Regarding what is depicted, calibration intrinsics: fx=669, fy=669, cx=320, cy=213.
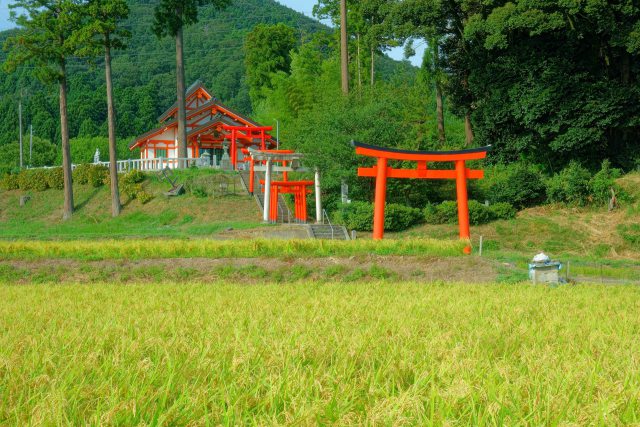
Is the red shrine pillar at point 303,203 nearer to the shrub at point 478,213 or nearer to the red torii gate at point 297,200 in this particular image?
the red torii gate at point 297,200

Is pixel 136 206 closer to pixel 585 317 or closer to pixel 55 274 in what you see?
pixel 55 274

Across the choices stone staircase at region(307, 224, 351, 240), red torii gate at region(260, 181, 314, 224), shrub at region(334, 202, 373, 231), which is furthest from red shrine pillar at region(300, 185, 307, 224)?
stone staircase at region(307, 224, 351, 240)

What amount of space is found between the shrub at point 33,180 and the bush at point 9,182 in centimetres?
38

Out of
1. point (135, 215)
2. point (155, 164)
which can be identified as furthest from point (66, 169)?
point (155, 164)

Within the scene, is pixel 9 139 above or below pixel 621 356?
above

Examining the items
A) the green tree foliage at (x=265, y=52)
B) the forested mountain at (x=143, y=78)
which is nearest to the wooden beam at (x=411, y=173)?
the green tree foliage at (x=265, y=52)

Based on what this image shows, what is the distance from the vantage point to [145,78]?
103750 millimetres

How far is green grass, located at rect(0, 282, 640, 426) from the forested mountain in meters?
54.7

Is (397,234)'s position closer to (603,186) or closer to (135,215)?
(603,186)

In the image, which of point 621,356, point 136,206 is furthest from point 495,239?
point 621,356

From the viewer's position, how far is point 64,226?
27906mm

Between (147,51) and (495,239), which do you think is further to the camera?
(147,51)

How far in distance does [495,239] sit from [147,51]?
10390cm

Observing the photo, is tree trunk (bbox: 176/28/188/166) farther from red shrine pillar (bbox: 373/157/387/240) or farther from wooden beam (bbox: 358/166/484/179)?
red shrine pillar (bbox: 373/157/387/240)
